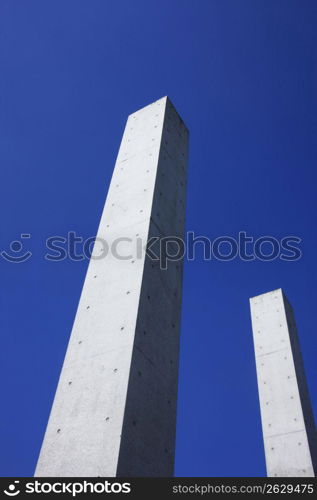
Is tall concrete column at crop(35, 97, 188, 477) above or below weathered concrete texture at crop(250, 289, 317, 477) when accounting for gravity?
below

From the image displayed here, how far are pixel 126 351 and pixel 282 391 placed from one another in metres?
8.32

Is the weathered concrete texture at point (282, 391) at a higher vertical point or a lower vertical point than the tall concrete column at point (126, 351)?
higher

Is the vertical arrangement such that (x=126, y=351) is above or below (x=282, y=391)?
below

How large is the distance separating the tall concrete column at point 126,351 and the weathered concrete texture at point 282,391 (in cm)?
661

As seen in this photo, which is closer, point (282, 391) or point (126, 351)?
point (126, 351)

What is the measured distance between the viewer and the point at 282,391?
11039mm

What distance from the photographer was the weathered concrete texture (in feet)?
32.0

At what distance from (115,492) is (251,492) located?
1.26 meters

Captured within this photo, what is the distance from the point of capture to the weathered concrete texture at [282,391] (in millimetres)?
9744

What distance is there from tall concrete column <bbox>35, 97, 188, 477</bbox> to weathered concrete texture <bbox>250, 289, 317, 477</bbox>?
6.61 metres

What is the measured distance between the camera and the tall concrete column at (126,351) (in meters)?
3.55

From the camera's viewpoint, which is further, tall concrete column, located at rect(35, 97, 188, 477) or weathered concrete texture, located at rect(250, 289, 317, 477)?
weathered concrete texture, located at rect(250, 289, 317, 477)

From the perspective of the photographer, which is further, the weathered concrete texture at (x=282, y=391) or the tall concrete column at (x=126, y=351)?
the weathered concrete texture at (x=282, y=391)

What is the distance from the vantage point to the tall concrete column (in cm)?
355
